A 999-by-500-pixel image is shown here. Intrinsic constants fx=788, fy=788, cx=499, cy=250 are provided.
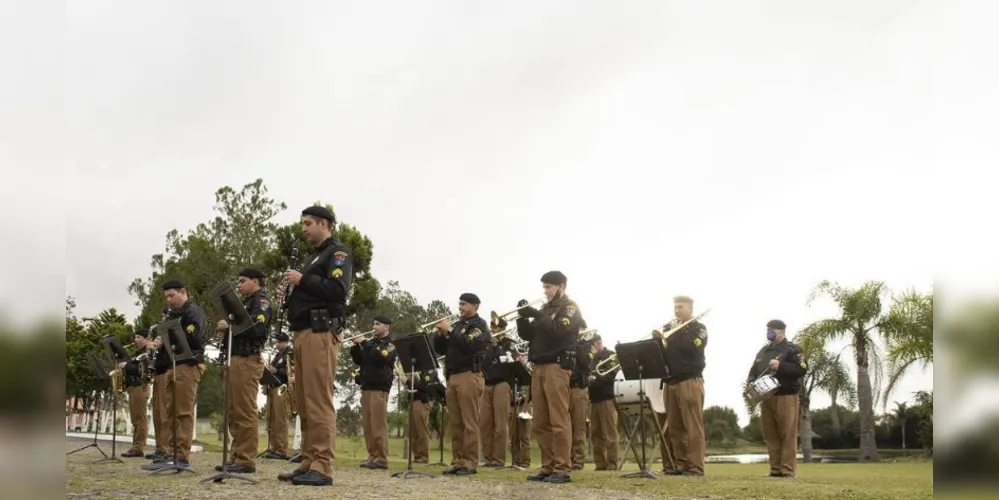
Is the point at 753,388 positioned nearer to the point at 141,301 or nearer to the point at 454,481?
the point at 454,481

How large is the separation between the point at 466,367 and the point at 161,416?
472 centimetres

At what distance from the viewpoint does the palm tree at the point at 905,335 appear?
20312mm

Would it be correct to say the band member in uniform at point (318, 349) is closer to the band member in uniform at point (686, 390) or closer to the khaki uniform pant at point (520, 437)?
the band member in uniform at point (686, 390)

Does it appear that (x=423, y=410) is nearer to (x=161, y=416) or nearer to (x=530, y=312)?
(x=161, y=416)

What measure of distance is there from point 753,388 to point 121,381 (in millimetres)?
11542

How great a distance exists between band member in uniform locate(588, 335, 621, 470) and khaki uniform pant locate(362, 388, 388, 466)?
3853 millimetres

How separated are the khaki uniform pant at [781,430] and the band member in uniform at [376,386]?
6.14 m

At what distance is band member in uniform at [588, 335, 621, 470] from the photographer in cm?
1462

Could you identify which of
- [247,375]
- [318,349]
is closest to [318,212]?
[318,349]

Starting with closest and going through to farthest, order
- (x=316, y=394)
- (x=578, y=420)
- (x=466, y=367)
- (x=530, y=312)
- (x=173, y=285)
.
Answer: (x=316, y=394), (x=530, y=312), (x=173, y=285), (x=466, y=367), (x=578, y=420)

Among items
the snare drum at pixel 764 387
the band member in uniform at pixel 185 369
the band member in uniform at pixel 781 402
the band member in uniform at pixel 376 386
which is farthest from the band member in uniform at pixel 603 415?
the band member in uniform at pixel 185 369

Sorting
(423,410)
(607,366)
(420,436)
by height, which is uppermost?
(607,366)

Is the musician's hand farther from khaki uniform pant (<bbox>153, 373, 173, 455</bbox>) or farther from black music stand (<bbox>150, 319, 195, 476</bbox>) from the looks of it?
khaki uniform pant (<bbox>153, 373, 173, 455</bbox>)

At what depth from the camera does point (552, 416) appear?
948cm
